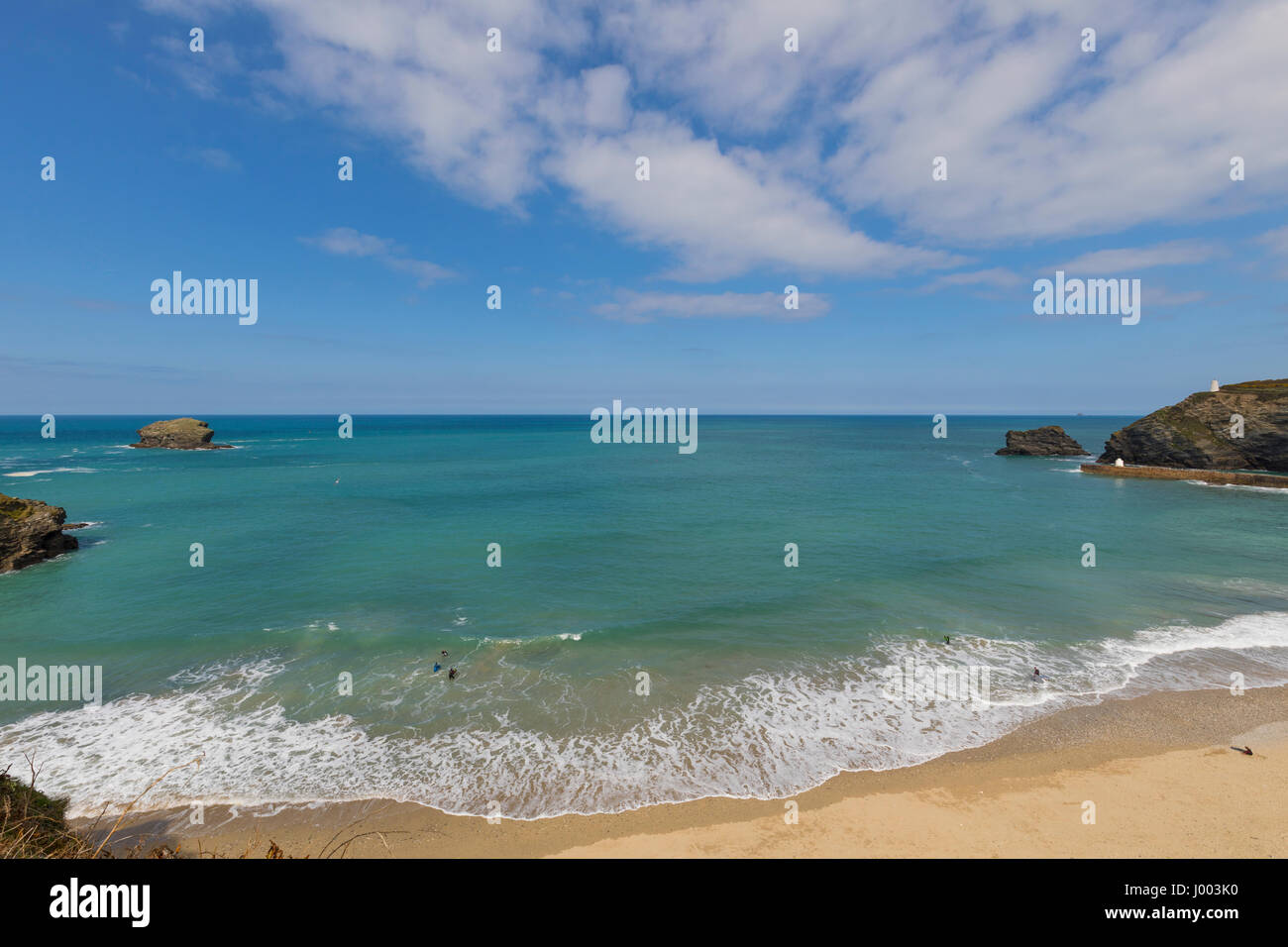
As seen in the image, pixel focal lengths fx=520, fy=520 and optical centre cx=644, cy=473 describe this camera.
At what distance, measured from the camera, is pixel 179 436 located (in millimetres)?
107875

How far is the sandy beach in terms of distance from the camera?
11367 millimetres

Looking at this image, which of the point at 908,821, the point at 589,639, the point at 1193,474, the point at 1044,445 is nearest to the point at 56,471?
the point at 589,639

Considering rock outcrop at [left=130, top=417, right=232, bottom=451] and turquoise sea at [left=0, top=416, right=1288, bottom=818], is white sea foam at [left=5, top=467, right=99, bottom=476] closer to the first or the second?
rock outcrop at [left=130, top=417, right=232, bottom=451]

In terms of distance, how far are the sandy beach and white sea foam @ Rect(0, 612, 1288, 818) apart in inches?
22.3

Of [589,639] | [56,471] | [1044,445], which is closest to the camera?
[589,639]

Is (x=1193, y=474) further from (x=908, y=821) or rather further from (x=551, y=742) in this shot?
(x=551, y=742)

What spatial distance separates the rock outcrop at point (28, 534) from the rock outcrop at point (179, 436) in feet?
296

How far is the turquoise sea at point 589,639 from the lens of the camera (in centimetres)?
1441

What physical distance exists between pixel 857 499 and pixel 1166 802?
4362 centimetres

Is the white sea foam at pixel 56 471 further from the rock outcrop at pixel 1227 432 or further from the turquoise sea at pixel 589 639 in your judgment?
the rock outcrop at pixel 1227 432

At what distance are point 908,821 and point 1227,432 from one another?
312 feet

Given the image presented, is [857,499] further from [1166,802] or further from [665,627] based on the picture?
[1166,802]

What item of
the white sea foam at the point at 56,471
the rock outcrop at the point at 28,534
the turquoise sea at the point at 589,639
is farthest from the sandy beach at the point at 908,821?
the white sea foam at the point at 56,471
